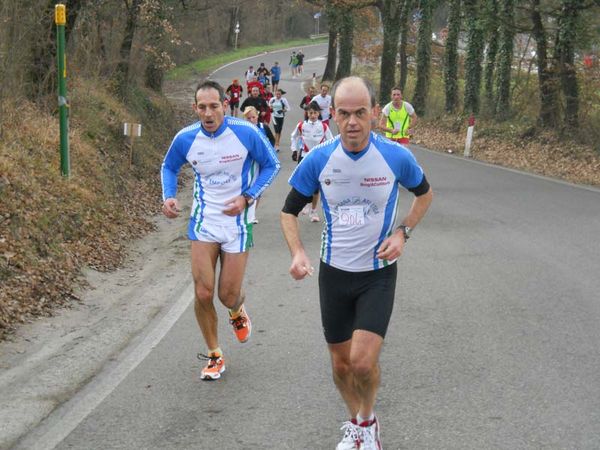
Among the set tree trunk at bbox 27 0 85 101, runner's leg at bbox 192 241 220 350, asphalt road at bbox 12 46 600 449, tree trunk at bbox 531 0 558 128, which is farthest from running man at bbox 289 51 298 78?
runner's leg at bbox 192 241 220 350

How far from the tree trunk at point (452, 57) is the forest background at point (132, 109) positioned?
54 mm

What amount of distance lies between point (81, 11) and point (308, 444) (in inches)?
543

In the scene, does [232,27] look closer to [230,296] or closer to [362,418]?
[230,296]

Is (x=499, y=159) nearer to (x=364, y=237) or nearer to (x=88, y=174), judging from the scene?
(x=88, y=174)

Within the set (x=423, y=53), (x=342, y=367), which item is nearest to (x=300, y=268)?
(x=342, y=367)

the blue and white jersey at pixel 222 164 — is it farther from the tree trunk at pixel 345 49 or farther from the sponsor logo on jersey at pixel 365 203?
the tree trunk at pixel 345 49

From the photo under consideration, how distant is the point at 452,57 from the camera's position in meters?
33.8

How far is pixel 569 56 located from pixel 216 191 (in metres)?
19.5

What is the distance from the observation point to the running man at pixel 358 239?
195 inches

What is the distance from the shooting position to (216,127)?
6840 mm

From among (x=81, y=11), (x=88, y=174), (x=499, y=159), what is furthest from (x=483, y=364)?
(x=499, y=159)

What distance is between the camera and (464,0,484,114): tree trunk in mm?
29219

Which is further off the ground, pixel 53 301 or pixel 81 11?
pixel 81 11

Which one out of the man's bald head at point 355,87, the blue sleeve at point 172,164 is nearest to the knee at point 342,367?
the man's bald head at point 355,87
